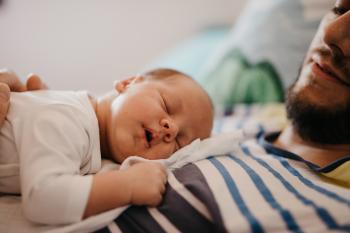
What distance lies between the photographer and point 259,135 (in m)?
1.18

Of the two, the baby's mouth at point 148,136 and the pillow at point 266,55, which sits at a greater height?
the pillow at point 266,55

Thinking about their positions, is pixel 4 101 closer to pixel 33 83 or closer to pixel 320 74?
pixel 33 83

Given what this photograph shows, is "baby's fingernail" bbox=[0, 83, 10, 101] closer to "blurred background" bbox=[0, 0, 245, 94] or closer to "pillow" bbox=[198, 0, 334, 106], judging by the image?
"pillow" bbox=[198, 0, 334, 106]

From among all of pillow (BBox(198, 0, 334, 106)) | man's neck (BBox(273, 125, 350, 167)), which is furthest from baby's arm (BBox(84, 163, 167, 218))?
pillow (BBox(198, 0, 334, 106))

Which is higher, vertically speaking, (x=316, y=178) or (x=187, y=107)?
(x=187, y=107)

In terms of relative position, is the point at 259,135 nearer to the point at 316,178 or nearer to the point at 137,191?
the point at 316,178

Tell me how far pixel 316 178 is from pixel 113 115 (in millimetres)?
513

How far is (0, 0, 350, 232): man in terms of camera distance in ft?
1.83

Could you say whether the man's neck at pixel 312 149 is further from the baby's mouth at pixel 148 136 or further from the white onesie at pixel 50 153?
the white onesie at pixel 50 153

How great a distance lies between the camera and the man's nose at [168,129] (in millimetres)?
795

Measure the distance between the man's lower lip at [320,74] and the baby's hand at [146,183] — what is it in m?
0.57

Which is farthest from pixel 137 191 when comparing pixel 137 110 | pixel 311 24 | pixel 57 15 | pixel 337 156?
pixel 57 15

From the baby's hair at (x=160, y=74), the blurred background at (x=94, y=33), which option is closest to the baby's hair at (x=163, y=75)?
the baby's hair at (x=160, y=74)

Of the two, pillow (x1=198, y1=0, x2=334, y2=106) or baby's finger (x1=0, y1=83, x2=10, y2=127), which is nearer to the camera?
baby's finger (x1=0, y1=83, x2=10, y2=127)
